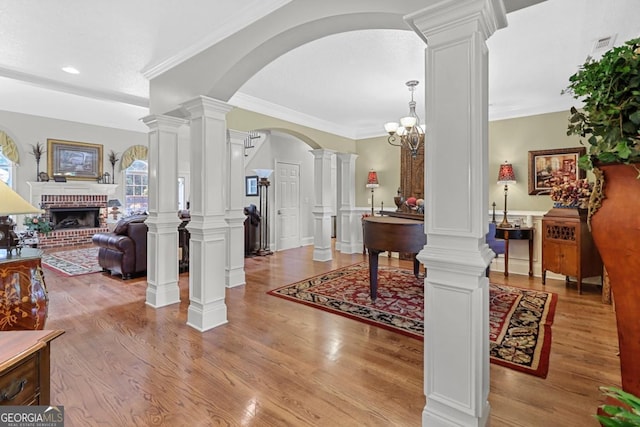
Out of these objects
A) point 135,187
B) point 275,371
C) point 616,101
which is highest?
point 135,187

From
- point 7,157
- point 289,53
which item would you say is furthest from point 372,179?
point 7,157

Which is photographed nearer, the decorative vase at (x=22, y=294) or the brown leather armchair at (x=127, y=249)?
the decorative vase at (x=22, y=294)

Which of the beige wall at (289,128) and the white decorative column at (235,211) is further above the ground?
the beige wall at (289,128)

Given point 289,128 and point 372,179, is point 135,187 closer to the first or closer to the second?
point 289,128

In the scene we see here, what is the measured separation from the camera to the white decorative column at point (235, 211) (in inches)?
166

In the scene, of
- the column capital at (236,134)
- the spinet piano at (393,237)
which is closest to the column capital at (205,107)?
the column capital at (236,134)

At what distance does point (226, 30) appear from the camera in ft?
Result: 8.39

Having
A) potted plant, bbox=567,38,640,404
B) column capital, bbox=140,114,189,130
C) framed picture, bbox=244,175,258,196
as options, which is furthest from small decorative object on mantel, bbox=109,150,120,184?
potted plant, bbox=567,38,640,404

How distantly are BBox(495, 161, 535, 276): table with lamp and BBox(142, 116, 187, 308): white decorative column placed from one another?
4309 mm

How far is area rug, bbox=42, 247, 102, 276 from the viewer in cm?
495

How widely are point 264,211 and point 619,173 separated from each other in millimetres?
5989

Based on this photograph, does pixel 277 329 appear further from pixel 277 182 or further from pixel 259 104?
pixel 277 182

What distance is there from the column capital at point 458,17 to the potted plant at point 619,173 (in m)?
0.48

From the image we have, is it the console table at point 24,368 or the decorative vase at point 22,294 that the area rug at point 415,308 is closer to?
the decorative vase at point 22,294
